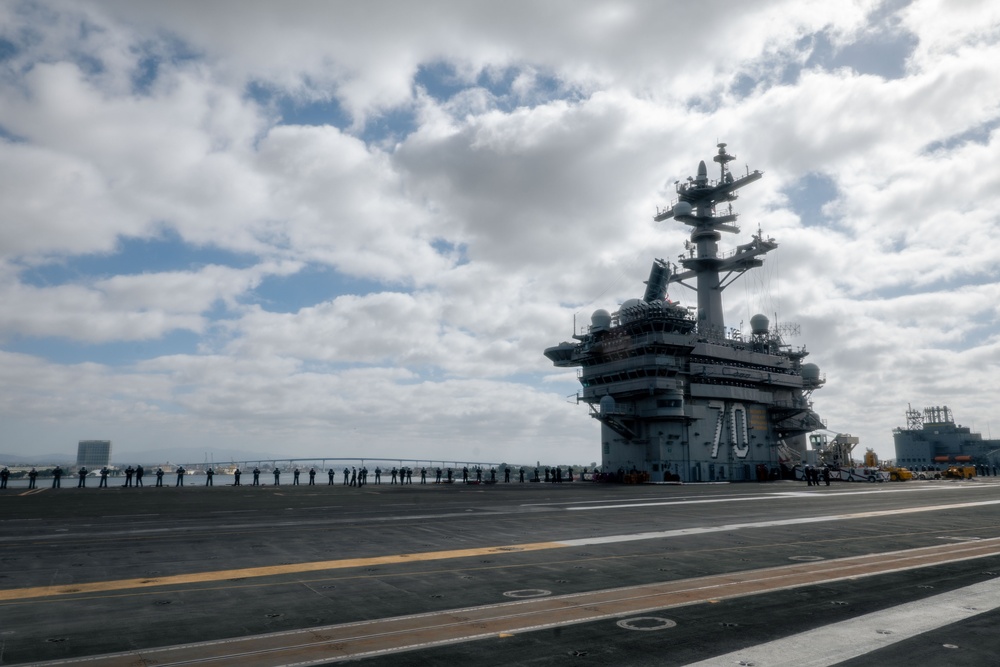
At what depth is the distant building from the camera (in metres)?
115

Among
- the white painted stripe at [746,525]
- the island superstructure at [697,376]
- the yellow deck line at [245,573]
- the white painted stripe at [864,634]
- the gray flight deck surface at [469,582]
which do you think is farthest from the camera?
the island superstructure at [697,376]

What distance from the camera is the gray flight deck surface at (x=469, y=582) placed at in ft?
23.7

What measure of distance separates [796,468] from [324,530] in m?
57.3

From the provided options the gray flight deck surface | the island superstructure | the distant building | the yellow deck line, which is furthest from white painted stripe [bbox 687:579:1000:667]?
the distant building

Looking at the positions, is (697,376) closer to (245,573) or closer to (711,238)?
(711,238)

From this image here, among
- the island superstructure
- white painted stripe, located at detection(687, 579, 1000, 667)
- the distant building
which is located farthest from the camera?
the distant building

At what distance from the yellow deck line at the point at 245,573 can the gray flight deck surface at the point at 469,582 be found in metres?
0.06

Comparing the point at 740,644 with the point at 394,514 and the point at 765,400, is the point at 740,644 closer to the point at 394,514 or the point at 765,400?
the point at 394,514

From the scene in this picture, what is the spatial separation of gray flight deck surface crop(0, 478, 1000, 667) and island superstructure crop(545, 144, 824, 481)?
107 ft

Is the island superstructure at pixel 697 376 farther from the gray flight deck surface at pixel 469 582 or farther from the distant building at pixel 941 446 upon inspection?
the distant building at pixel 941 446

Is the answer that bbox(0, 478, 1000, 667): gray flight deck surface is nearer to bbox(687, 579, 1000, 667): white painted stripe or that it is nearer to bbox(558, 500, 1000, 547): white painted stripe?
Result: bbox(687, 579, 1000, 667): white painted stripe

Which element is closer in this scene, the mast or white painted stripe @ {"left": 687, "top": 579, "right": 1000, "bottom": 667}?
white painted stripe @ {"left": 687, "top": 579, "right": 1000, "bottom": 667}

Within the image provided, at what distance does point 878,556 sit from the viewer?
14367 millimetres

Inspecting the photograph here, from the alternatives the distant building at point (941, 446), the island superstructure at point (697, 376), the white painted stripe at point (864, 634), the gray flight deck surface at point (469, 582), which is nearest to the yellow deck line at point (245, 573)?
the gray flight deck surface at point (469, 582)
